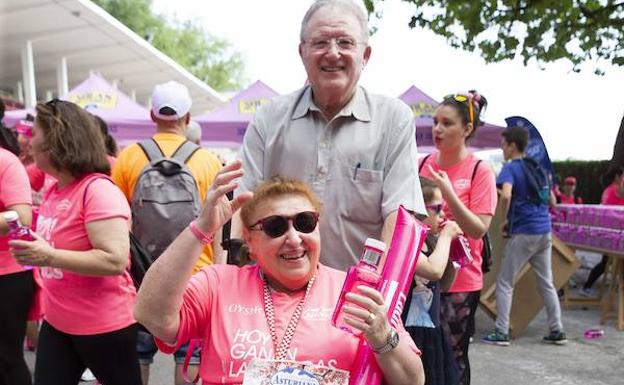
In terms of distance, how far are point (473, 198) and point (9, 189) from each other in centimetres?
244

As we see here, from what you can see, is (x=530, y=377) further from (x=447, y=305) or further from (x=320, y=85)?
(x=320, y=85)

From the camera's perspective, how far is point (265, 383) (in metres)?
1.82

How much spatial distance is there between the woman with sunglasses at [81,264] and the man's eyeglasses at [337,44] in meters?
1.17

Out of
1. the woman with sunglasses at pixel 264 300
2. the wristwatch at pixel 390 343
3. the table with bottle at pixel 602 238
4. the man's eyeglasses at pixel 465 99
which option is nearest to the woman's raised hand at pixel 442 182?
the man's eyeglasses at pixel 465 99

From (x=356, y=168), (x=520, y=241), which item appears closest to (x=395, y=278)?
(x=356, y=168)

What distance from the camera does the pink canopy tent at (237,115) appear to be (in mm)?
10398

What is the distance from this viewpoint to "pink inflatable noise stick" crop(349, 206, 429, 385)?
1.75 m

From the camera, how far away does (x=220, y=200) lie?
1812 mm

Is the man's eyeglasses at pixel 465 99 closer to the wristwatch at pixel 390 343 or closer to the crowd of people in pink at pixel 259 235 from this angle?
the crowd of people in pink at pixel 259 235

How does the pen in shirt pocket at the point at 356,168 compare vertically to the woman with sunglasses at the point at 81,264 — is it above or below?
above

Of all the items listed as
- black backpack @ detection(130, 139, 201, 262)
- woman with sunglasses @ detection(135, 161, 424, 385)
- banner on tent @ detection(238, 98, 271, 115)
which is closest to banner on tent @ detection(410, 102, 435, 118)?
banner on tent @ detection(238, 98, 271, 115)

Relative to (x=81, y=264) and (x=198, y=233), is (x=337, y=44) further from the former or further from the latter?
(x=81, y=264)

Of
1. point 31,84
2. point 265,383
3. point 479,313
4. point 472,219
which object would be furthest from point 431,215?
point 31,84

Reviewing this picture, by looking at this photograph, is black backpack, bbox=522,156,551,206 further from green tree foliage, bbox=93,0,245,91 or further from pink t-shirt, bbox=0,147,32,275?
green tree foliage, bbox=93,0,245,91
